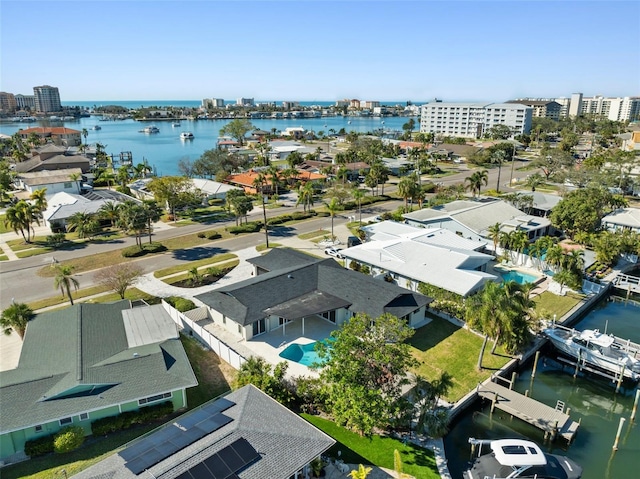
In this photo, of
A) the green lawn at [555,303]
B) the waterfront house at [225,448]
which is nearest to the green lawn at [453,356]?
the green lawn at [555,303]

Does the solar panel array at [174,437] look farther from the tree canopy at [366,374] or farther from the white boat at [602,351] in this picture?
the white boat at [602,351]

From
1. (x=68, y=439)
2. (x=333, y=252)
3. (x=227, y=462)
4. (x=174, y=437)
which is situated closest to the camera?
(x=227, y=462)

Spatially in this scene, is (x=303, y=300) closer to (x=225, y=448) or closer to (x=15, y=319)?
(x=225, y=448)

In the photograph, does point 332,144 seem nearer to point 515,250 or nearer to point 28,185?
point 28,185

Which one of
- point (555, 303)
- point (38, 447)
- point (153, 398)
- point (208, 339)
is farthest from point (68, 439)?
point (555, 303)

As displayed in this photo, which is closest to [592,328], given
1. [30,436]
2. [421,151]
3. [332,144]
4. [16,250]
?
[30,436]

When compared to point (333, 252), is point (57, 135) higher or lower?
higher

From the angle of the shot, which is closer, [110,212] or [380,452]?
[380,452]
